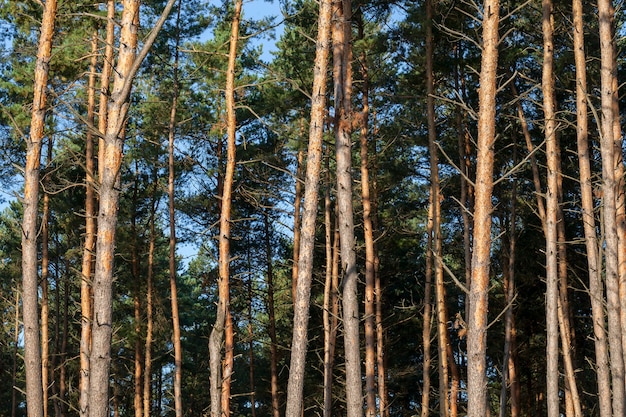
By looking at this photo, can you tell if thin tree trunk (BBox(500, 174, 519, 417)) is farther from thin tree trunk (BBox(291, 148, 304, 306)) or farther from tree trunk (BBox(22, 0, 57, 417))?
tree trunk (BBox(22, 0, 57, 417))

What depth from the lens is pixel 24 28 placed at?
15312mm

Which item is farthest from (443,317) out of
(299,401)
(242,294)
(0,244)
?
(0,244)

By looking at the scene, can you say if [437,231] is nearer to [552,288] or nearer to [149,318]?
[552,288]

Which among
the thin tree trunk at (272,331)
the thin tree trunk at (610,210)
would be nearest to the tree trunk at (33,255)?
the thin tree trunk at (610,210)

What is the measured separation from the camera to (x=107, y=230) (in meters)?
7.82

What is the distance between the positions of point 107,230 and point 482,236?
404 cm

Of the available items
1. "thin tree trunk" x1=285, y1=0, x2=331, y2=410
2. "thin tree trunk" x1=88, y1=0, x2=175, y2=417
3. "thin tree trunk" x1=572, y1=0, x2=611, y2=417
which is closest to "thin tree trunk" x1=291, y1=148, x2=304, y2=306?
"thin tree trunk" x1=572, y1=0, x2=611, y2=417

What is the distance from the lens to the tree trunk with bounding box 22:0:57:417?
9.81m

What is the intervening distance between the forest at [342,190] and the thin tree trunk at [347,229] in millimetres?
30

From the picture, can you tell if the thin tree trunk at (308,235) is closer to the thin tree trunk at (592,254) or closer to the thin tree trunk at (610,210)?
the thin tree trunk at (592,254)

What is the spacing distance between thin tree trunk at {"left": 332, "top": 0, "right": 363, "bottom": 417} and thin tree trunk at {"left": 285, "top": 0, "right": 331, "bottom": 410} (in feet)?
1.32

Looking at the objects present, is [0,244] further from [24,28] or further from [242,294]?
[24,28]

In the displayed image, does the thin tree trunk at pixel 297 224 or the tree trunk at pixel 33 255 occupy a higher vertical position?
the thin tree trunk at pixel 297 224

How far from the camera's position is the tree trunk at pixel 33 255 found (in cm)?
981
